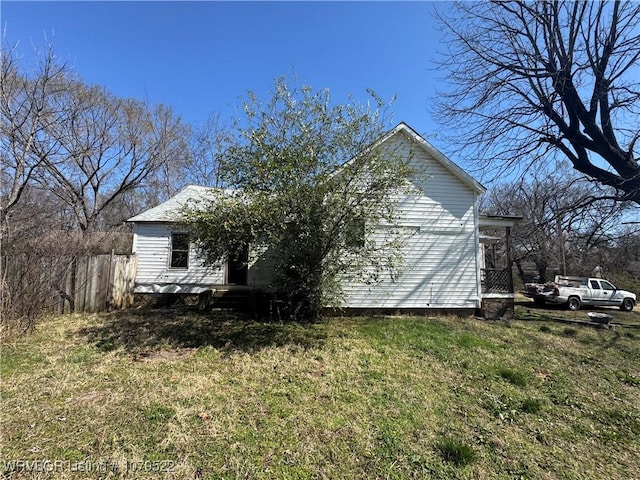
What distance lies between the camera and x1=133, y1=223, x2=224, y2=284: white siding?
12734 mm

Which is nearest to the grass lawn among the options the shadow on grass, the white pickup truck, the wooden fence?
the shadow on grass

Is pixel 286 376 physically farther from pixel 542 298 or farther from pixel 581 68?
pixel 542 298

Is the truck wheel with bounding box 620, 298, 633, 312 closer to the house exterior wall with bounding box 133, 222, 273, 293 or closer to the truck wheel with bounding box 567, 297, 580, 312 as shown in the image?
the truck wheel with bounding box 567, 297, 580, 312

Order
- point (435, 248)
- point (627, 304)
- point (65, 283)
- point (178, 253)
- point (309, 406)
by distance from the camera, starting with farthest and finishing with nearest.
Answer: point (627, 304), point (178, 253), point (435, 248), point (65, 283), point (309, 406)

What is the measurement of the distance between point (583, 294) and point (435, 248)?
1178 centimetres

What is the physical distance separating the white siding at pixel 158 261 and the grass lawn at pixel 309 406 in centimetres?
511

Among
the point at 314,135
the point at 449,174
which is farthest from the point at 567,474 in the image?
the point at 449,174

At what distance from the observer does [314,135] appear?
22.7 ft

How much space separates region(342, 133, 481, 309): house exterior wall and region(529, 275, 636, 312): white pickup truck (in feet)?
30.2

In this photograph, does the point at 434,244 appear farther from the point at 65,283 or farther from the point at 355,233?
the point at 65,283

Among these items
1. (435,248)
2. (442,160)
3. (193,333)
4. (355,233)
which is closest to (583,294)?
(435,248)

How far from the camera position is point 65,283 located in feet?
29.4

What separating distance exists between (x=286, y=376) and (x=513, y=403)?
136 inches

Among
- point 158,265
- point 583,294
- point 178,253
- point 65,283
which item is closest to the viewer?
point 65,283
